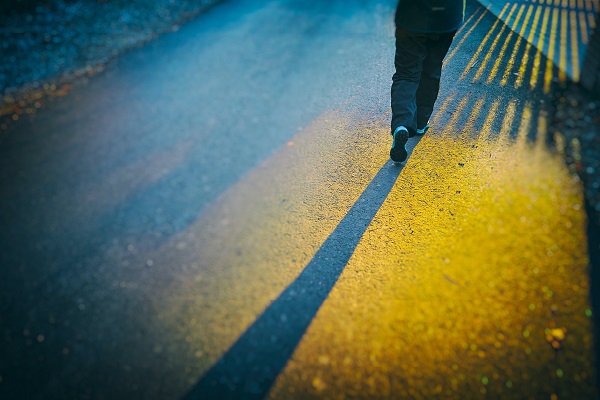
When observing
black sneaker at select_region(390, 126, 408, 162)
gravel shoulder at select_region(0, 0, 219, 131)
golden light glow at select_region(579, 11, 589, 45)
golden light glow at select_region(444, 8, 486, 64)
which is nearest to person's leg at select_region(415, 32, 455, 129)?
black sneaker at select_region(390, 126, 408, 162)

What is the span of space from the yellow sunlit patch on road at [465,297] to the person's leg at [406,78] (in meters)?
0.62

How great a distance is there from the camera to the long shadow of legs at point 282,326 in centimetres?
211

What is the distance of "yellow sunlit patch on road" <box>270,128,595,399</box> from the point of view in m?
1.85

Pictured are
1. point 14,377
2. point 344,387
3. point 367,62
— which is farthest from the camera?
point 367,62

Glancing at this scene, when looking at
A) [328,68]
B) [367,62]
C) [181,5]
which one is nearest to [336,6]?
[328,68]

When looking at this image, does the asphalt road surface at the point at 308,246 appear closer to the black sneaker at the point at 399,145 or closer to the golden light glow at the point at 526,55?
the golden light glow at the point at 526,55

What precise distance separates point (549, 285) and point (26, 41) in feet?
29.6

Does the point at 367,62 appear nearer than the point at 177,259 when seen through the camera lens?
No

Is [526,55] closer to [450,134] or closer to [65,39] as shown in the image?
[450,134]

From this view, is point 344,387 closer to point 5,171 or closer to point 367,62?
point 367,62

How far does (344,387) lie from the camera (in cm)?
195

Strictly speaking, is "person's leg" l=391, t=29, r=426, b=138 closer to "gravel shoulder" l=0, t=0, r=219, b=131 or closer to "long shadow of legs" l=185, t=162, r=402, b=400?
"long shadow of legs" l=185, t=162, r=402, b=400

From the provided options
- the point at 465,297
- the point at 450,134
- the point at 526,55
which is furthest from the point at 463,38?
the point at 465,297

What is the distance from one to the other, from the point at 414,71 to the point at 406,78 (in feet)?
0.27
